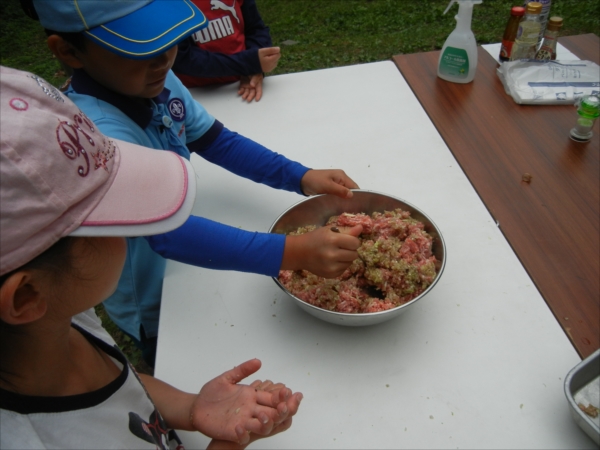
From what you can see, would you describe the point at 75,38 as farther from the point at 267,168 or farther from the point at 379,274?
the point at 379,274

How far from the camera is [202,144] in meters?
1.42

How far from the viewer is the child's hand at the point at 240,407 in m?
0.77

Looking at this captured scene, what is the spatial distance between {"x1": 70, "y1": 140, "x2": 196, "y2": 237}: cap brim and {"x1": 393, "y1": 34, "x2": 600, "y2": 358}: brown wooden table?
0.86 m

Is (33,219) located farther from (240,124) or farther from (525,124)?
(525,124)

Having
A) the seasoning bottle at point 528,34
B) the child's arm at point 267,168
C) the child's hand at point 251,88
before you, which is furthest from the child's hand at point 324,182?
the seasoning bottle at point 528,34

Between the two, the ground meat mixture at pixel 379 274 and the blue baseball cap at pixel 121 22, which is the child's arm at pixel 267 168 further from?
the blue baseball cap at pixel 121 22

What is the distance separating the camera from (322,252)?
0.97 m

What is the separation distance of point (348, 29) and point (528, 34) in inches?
117

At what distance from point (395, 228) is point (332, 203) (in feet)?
0.65

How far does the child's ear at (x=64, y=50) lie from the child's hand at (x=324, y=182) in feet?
2.06

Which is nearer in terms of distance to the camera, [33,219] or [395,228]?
[33,219]

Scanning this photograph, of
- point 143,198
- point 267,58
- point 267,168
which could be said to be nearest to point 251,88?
point 267,58

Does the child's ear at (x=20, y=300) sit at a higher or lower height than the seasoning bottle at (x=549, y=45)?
higher

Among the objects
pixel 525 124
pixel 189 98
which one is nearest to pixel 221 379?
pixel 189 98
